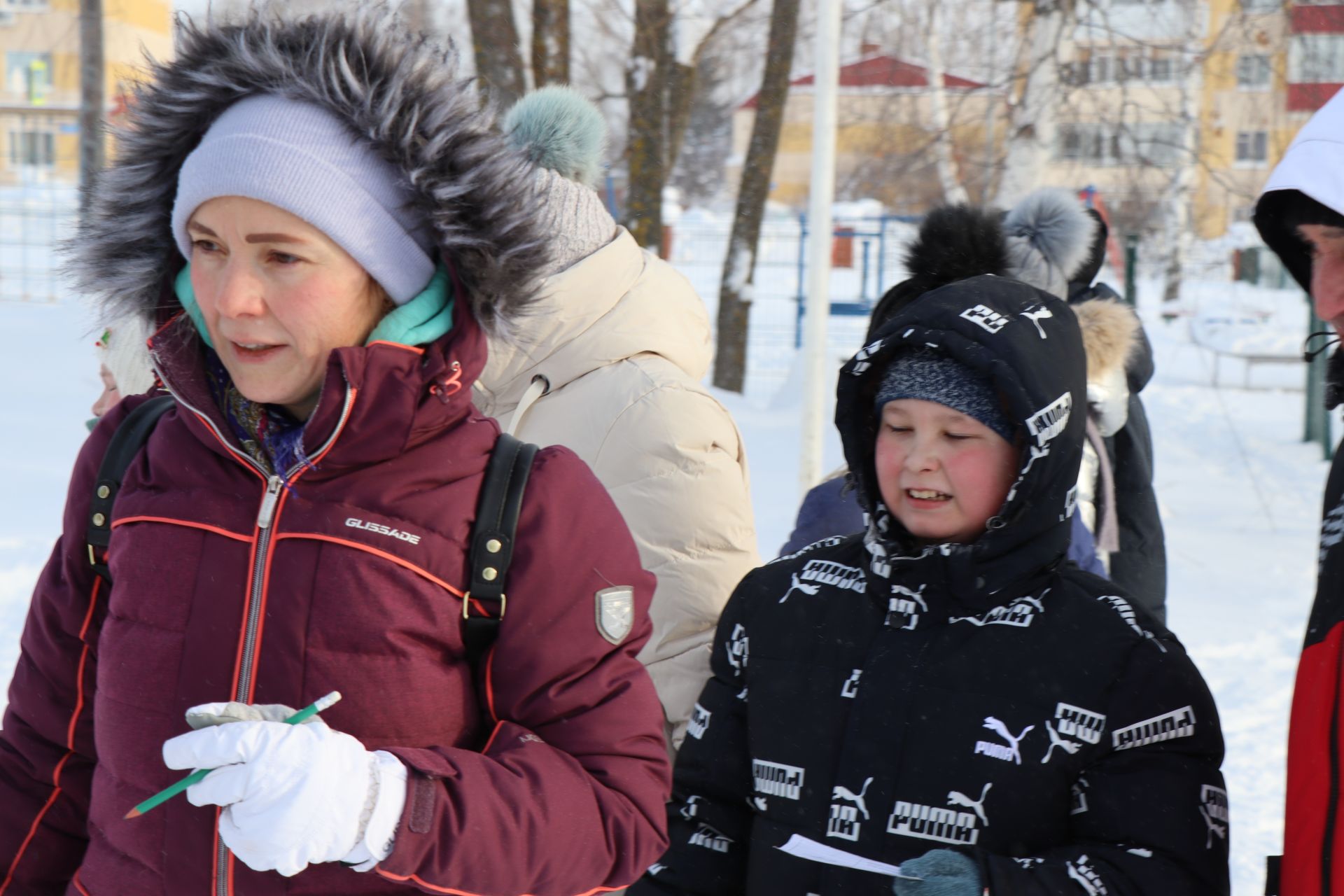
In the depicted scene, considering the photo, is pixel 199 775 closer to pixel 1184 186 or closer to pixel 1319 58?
pixel 1319 58

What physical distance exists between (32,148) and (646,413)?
3052 cm

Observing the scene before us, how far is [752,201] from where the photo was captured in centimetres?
1127

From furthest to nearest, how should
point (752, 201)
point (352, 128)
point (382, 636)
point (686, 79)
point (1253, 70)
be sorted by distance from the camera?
point (752, 201) < point (1253, 70) < point (686, 79) < point (352, 128) < point (382, 636)

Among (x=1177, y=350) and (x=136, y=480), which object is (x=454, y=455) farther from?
(x=1177, y=350)

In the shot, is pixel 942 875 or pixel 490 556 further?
pixel 942 875

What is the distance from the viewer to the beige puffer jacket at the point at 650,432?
226 centimetres

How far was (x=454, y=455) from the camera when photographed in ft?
5.03

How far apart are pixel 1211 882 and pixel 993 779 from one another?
0.30 metres

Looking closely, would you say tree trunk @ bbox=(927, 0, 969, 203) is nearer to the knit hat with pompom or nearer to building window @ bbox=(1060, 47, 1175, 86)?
building window @ bbox=(1060, 47, 1175, 86)

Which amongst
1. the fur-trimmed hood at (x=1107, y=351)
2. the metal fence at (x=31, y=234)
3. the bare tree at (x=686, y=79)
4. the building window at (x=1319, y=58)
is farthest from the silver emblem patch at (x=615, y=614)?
the metal fence at (x=31, y=234)

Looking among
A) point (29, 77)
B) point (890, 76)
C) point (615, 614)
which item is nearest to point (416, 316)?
point (615, 614)

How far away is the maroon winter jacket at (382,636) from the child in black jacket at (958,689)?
0.41 meters

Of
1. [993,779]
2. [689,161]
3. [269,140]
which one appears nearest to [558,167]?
[269,140]

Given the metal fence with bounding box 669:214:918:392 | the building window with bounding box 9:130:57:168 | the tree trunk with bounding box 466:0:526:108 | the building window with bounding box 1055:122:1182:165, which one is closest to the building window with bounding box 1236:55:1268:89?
the building window with bounding box 1055:122:1182:165
